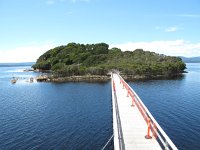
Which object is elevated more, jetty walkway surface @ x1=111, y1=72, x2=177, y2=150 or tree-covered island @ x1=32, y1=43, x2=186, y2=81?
tree-covered island @ x1=32, y1=43, x2=186, y2=81

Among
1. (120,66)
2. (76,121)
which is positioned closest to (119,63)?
(120,66)

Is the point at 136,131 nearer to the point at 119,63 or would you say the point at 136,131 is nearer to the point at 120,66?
the point at 120,66

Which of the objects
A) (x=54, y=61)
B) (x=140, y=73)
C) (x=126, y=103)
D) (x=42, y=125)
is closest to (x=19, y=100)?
(x=42, y=125)

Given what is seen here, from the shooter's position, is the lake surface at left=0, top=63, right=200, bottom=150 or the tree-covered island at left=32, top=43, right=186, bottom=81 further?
the tree-covered island at left=32, top=43, right=186, bottom=81

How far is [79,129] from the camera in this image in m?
41.4

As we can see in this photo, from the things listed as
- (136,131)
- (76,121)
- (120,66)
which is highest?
(120,66)

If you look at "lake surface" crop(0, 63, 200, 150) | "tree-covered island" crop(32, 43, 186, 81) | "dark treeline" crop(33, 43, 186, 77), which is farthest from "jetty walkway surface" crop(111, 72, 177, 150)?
"dark treeline" crop(33, 43, 186, 77)

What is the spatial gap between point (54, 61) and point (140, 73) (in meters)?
90.1

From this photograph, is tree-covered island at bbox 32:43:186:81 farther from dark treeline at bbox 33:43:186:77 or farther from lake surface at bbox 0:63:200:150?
lake surface at bbox 0:63:200:150

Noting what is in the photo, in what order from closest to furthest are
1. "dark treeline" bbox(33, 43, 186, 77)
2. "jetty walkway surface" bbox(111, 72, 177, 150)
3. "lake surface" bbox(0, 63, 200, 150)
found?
1. "jetty walkway surface" bbox(111, 72, 177, 150)
2. "lake surface" bbox(0, 63, 200, 150)
3. "dark treeline" bbox(33, 43, 186, 77)

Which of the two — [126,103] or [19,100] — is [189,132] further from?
[19,100]

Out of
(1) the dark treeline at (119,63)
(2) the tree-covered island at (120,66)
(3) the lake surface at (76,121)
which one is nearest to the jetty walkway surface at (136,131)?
(3) the lake surface at (76,121)

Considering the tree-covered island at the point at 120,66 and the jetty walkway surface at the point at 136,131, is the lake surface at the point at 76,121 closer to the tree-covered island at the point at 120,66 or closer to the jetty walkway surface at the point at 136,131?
the jetty walkway surface at the point at 136,131

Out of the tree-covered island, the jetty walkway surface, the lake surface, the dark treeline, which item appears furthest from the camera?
the dark treeline
